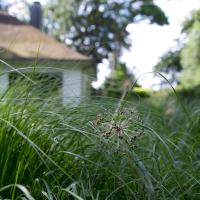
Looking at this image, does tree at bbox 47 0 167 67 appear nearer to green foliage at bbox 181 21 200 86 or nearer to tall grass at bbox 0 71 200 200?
green foliage at bbox 181 21 200 86

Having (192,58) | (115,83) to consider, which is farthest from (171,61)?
(115,83)

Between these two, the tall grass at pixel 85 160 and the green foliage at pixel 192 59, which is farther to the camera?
the green foliage at pixel 192 59

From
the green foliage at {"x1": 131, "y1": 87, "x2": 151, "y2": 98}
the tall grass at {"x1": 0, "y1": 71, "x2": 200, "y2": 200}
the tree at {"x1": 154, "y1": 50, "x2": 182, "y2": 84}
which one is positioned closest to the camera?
the tall grass at {"x1": 0, "y1": 71, "x2": 200, "y2": 200}

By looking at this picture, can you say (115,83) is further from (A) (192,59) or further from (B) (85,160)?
(A) (192,59)

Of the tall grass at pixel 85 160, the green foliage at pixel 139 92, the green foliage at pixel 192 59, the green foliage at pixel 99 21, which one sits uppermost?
the green foliage at pixel 99 21

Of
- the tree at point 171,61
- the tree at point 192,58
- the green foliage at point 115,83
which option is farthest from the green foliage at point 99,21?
the green foliage at point 115,83

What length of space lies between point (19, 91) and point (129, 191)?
880mm

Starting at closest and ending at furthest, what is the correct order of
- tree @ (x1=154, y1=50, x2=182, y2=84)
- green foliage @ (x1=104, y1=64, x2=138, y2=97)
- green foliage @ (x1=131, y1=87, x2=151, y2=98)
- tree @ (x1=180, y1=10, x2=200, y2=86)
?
green foliage @ (x1=131, y1=87, x2=151, y2=98) < green foliage @ (x1=104, y1=64, x2=138, y2=97) < tree @ (x1=180, y1=10, x2=200, y2=86) < tree @ (x1=154, y1=50, x2=182, y2=84)

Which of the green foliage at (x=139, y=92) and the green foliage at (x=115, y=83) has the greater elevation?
the green foliage at (x=115, y=83)

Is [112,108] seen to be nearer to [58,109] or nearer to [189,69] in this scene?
[58,109]

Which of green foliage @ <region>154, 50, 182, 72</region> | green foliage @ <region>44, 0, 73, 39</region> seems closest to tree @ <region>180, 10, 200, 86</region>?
green foliage @ <region>154, 50, 182, 72</region>

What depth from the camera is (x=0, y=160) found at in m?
1.88

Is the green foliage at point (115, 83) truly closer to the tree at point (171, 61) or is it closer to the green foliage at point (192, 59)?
the green foliage at point (192, 59)

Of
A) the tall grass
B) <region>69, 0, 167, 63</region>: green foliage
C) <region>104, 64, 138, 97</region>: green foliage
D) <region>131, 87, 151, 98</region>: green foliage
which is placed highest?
<region>69, 0, 167, 63</region>: green foliage
